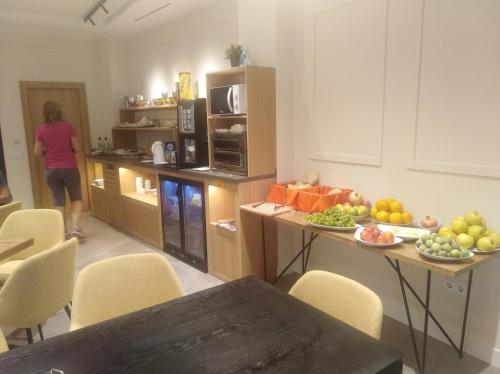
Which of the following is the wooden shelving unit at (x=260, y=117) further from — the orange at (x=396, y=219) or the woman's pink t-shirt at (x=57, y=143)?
the woman's pink t-shirt at (x=57, y=143)

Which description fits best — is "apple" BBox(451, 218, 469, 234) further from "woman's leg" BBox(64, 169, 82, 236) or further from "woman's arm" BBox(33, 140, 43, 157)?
"woman's arm" BBox(33, 140, 43, 157)

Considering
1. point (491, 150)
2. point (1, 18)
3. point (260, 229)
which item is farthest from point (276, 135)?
point (1, 18)

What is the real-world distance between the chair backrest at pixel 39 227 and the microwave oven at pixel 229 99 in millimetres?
1534

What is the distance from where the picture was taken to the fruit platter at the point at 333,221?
246cm

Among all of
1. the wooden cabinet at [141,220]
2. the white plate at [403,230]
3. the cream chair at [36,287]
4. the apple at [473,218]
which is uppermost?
the apple at [473,218]

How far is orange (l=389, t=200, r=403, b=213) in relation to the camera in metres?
2.58

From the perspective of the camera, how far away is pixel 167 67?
5.13 metres

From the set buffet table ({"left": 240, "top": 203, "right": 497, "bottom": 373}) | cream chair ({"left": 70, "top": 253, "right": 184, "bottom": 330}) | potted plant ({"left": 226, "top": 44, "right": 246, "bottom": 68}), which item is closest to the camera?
cream chair ({"left": 70, "top": 253, "right": 184, "bottom": 330})

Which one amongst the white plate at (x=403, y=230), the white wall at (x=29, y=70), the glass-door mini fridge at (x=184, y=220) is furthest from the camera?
the white wall at (x=29, y=70)

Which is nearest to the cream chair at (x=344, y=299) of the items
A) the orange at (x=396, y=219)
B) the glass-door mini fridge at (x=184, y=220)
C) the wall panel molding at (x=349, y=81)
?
the orange at (x=396, y=219)

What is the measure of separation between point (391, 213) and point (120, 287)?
175 cm

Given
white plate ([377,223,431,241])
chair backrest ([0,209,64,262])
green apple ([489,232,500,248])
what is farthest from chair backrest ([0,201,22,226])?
green apple ([489,232,500,248])

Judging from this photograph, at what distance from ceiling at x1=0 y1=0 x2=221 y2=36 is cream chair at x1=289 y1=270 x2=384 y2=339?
11.6ft

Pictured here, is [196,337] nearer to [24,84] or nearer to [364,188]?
[364,188]
